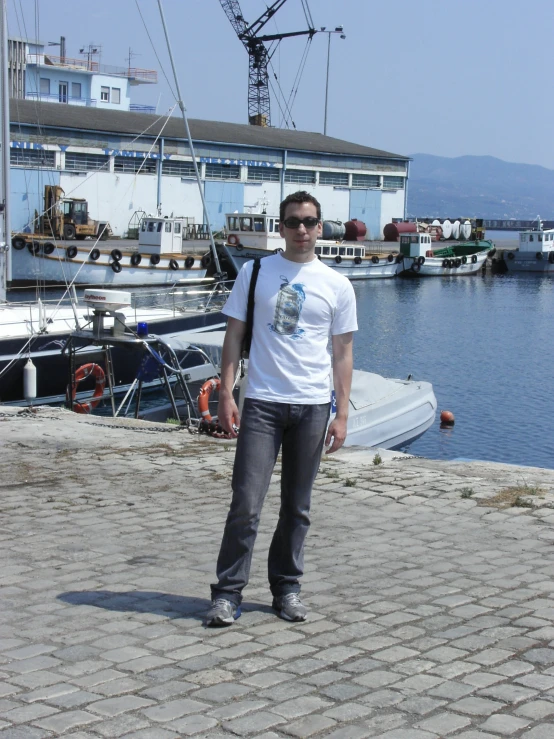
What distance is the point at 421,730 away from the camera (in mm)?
3977

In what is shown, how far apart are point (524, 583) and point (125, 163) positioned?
54.1m

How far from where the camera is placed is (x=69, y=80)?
76.9 m

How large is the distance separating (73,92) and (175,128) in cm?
1800

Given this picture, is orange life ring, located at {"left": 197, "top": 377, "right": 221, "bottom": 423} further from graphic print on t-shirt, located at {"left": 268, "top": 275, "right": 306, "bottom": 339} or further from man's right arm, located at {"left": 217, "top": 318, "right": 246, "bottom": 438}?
graphic print on t-shirt, located at {"left": 268, "top": 275, "right": 306, "bottom": 339}

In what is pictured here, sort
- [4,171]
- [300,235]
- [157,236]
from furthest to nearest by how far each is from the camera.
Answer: [157,236] → [4,171] → [300,235]

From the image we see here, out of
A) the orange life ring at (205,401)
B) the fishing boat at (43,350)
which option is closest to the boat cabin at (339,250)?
the fishing boat at (43,350)

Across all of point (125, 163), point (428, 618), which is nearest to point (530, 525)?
point (428, 618)

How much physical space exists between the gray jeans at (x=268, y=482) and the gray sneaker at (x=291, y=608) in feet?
0.14

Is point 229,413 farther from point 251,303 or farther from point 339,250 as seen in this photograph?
point 339,250

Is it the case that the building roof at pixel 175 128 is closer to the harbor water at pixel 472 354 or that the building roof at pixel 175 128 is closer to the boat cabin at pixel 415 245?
the boat cabin at pixel 415 245

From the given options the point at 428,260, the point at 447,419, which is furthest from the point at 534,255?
the point at 447,419

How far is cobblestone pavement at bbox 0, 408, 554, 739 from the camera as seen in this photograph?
4.11 m

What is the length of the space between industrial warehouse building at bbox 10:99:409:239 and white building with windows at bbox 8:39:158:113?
34.6 ft

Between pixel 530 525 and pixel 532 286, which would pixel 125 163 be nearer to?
pixel 532 286
